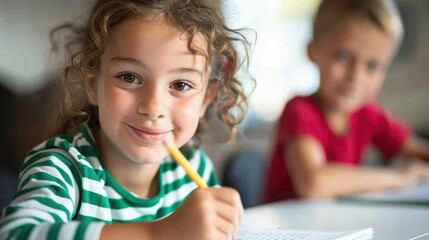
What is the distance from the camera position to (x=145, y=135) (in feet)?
3.09

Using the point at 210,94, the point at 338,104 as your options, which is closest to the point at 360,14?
the point at 338,104

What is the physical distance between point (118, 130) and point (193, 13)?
196mm

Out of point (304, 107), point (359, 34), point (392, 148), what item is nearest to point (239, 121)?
point (304, 107)

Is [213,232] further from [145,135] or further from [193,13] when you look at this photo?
[193,13]

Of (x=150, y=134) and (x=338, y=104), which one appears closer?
(x=150, y=134)

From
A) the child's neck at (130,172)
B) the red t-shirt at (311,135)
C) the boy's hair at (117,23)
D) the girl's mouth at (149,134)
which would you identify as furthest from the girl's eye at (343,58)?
the girl's mouth at (149,134)

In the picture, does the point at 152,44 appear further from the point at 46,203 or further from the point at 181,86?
the point at 46,203

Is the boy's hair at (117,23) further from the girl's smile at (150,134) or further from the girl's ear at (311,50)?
the girl's ear at (311,50)

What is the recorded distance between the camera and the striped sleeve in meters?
0.76

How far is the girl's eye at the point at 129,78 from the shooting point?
93 centimetres

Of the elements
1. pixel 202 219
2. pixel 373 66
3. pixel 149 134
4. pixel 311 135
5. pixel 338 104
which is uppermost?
pixel 373 66

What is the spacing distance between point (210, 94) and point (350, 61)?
2.69ft

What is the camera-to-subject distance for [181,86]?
963 millimetres

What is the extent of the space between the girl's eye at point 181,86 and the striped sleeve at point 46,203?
0.57ft
